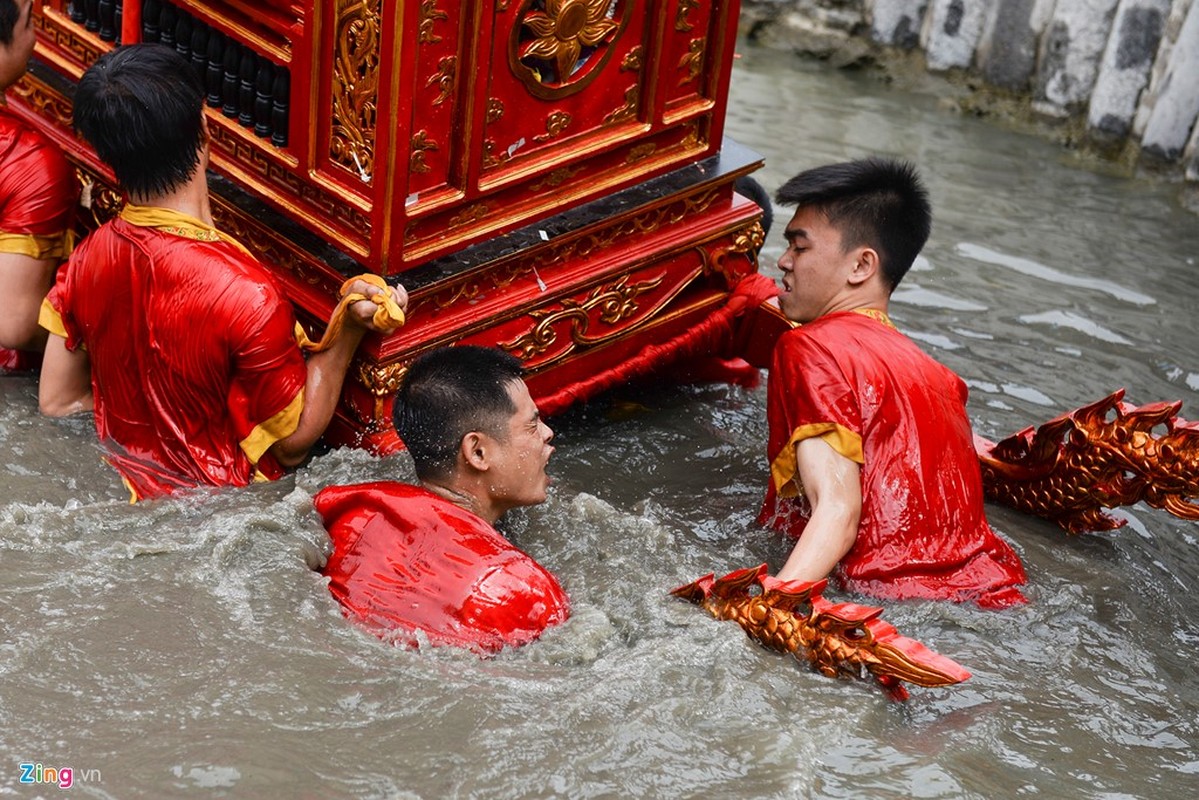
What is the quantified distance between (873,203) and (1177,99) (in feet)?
11.4

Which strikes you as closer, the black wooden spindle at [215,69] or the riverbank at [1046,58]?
the black wooden spindle at [215,69]

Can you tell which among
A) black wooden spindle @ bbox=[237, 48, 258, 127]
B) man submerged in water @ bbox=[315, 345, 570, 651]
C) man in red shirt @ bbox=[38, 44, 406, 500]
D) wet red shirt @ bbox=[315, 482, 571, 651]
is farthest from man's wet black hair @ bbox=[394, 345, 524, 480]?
black wooden spindle @ bbox=[237, 48, 258, 127]

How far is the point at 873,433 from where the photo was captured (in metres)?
3.92

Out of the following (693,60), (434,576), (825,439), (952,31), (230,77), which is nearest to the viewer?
(434,576)

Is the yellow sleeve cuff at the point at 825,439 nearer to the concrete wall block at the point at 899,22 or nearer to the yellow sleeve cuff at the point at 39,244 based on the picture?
the yellow sleeve cuff at the point at 39,244

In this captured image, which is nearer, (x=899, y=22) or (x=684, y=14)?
(x=684, y=14)

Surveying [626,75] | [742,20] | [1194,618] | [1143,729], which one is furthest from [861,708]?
[742,20]

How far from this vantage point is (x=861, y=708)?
11.1 feet

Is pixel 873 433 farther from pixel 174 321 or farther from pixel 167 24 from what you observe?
pixel 167 24

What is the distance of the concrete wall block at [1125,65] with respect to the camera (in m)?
7.00

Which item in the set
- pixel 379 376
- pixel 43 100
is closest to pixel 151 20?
pixel 43 100

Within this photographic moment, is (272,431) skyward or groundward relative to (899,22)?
groundward

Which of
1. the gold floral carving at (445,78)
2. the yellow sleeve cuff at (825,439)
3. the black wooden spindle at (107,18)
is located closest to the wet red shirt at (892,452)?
the yellow sleeve cuff at (825,439)

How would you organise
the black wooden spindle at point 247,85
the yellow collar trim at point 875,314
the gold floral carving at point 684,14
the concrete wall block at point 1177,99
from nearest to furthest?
1. the yellow collar trim at point 875,314
2. the black wooden spindle at point 247,85
3. the gold floral carving at point 684,14
4. the concrete wall block at point 1177,99
